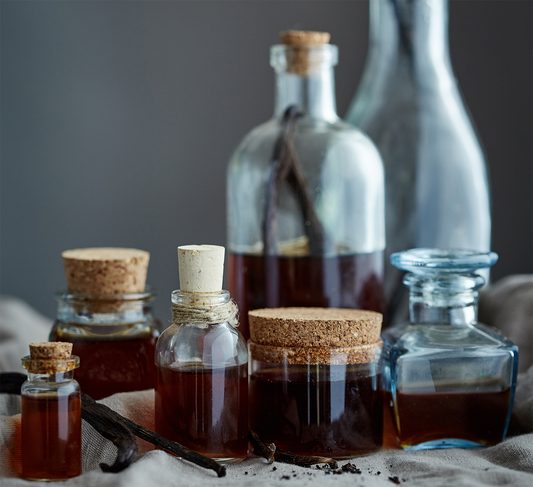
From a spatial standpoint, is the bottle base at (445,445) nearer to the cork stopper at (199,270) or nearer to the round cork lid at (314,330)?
the round cork lid at (314,330)

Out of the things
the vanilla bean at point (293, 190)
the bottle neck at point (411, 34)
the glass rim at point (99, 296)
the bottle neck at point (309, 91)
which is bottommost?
the glass rim at point (99, 296)

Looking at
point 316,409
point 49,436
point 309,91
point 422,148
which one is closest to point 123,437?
point 49,436

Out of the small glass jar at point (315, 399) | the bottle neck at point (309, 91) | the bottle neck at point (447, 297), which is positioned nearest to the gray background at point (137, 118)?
the bottle neck at point (309, 91)

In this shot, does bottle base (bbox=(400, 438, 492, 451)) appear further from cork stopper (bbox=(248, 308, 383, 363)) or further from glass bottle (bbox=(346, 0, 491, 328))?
glass bottle (bbox=(346, 0, 491, 328))

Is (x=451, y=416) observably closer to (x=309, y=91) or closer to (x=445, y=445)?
(x=445, y=445)

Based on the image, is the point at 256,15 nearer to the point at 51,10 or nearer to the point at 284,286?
the point at 51,10

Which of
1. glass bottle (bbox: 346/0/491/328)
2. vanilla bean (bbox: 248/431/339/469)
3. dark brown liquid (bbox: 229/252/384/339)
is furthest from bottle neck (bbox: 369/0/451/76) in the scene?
vanilla bean (bbox: 248/431/339/469)

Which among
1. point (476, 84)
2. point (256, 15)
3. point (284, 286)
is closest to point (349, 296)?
point (284, 286)
